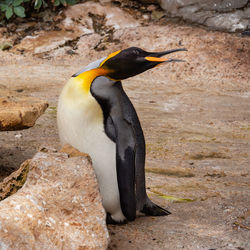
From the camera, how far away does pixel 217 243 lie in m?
2.09

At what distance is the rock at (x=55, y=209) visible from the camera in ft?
5.73

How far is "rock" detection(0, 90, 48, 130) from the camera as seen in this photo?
2.73 m

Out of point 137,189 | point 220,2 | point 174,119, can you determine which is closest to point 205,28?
point 220,2

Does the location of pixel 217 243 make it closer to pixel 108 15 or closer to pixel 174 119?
pixel 174 119

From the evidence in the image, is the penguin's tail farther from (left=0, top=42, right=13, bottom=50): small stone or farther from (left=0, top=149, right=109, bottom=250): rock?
(left=0, top=42, right=13, bottom=50): small stone

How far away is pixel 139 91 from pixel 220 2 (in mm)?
2555

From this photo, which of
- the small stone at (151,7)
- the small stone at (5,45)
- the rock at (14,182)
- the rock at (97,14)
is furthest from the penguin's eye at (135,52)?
the small stone at (151,7)

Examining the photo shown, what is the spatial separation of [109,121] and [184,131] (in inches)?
82.2

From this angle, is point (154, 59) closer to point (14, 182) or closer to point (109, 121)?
point (109, 121)

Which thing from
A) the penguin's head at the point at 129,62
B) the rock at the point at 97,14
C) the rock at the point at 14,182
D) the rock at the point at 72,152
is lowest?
the rock at the point at 97,14

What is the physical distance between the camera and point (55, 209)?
1906 millimetres

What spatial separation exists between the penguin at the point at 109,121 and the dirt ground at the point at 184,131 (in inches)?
8.0

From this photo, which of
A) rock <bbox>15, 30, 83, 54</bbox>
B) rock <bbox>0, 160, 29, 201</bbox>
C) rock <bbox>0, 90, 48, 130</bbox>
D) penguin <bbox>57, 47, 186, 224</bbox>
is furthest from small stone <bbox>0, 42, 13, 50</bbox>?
rock <bbox>0, 160, 29, 201</bbox>

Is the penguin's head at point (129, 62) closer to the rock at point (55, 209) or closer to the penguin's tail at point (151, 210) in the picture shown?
the rock at point (55, 209)
